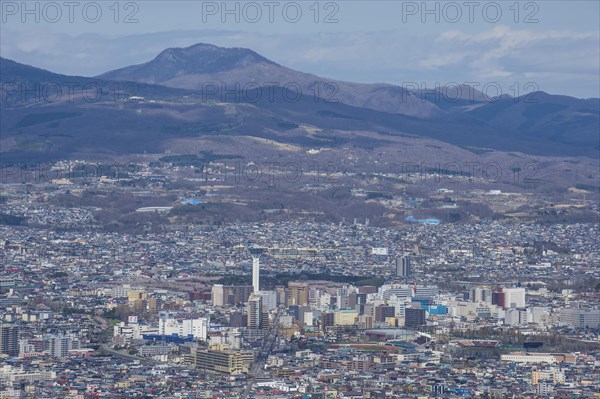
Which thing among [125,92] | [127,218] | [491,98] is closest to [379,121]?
[125,92]

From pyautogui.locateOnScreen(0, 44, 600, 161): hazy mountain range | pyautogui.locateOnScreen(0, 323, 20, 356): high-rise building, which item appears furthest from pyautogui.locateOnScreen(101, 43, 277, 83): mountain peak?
pyautogui.locateOnScreen(0, 323, 20, 356): high-rise building

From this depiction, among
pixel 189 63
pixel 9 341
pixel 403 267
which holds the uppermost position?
pixel 189 63

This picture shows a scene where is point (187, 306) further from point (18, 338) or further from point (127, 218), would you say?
point (127, 218)

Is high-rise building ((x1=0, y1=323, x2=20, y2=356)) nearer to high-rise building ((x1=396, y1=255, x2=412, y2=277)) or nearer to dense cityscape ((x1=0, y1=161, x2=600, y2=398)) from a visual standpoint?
dense cityscape ((x1=0, y1=161, x2=600, y2=398))
